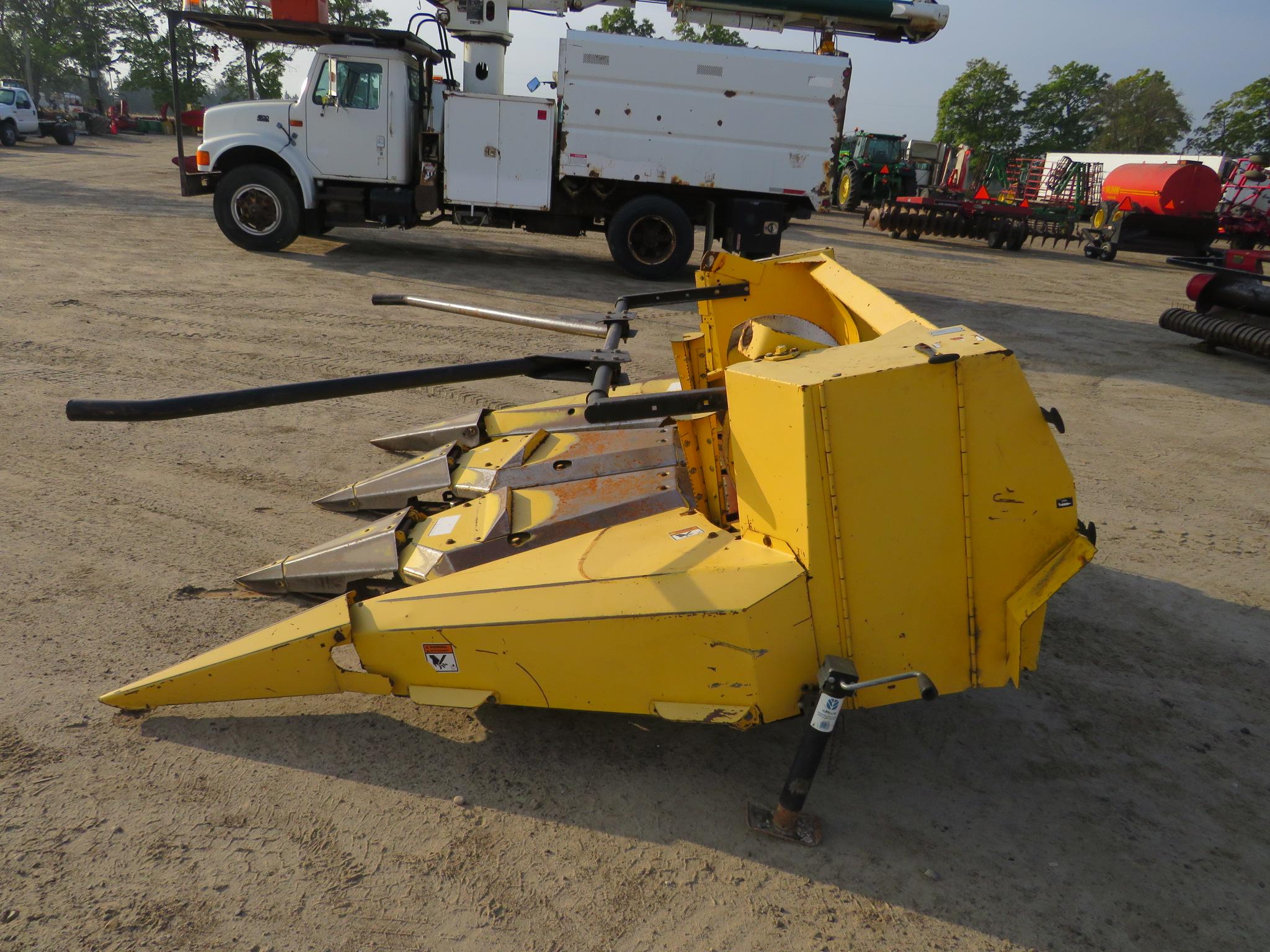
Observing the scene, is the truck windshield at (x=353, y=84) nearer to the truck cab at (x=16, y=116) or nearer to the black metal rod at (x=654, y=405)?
the black metal rod at (x=654, y=405)

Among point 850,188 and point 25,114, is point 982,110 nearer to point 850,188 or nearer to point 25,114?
point 850,188

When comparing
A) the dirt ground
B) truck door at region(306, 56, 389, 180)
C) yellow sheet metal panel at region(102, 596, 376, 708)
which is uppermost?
truck door at region(306, 56, 389, 180)

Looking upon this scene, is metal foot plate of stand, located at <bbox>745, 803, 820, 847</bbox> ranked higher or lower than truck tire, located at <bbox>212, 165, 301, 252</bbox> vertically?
lower

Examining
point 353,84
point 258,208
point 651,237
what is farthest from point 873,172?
point 258,208

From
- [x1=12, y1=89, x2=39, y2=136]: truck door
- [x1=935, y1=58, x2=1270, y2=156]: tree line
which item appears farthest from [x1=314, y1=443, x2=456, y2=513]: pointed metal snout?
[x1=935, y1=58, x2=1270, y2=156]: tree line

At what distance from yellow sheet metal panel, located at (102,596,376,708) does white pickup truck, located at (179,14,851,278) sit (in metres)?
8.95

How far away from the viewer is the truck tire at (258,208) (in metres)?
10.3

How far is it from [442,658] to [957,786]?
5.47 ft

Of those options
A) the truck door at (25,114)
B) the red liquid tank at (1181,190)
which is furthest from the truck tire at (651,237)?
the truck door at (25,114)

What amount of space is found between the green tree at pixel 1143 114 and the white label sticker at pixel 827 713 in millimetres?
63856

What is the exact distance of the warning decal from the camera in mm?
2455

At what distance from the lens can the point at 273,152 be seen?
33.6 ft

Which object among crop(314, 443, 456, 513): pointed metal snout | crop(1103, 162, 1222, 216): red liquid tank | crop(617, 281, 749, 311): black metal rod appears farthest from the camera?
crop(1103, 162, 1222, 216): red liquid tank

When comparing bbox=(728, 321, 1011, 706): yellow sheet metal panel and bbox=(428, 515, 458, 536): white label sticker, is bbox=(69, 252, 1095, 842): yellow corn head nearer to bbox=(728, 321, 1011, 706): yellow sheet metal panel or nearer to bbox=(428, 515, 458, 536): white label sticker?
bbox=(728, 321, 1011, 706): yellow sheet metal panel
